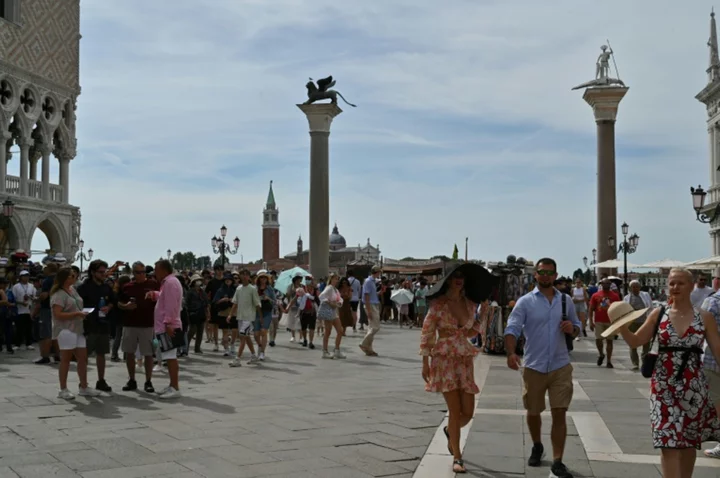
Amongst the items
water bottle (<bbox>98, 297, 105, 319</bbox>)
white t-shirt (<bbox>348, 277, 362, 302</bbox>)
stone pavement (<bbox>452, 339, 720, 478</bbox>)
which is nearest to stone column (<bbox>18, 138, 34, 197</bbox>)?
white t-shirt (<bbox>348, 277, 362, 302</bbox>)

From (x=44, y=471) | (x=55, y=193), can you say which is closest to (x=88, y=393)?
(x=44, y=471)

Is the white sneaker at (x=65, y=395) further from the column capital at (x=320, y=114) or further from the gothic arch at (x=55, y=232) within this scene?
the gothic arch at (x=55, y=232)

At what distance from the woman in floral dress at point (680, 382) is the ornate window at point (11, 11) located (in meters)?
31.3

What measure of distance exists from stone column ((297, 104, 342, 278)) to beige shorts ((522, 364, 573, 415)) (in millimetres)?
26081

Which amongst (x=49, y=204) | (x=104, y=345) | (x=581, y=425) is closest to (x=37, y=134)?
(x=49, y=204)

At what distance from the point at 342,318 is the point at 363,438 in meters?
10.4

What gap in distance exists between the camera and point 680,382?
15.3 feet

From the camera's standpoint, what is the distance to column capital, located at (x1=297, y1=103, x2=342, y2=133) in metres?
32.0

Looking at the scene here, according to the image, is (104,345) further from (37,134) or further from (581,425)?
(37,134)

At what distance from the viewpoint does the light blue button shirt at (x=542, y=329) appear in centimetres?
589

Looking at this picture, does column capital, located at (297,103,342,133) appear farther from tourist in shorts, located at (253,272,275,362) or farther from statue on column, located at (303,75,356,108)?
tourist in shorts, located at (253,272,275,362)

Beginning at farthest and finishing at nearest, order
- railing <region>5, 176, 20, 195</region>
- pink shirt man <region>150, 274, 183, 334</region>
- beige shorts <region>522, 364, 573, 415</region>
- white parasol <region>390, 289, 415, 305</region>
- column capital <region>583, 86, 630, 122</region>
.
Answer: column capital <region>583, 86, 630, 122</region>
railing <region>5, 176, 20, 195</region>
white parasol <region>390, 289, 415, 305</region>
pink shirt man <region>150, 274, 183, 334</region>
beige shorts <region>522, 364, 573, 415</region>

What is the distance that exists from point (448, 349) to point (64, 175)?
3252 cm

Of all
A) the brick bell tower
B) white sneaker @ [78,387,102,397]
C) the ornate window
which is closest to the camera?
white sneaker @ [78,387,102,397]
